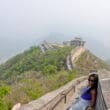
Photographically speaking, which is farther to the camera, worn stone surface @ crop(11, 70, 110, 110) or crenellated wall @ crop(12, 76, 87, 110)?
crenellated wall @ crop(12, 76, 87, 110)

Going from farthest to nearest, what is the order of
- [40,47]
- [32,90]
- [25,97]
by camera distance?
[40,47]
[32,90]
[25,97]

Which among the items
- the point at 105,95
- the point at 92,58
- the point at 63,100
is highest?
the point at 105,95

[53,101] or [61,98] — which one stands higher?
[53,101]

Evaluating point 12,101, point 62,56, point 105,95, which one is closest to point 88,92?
point 105,95

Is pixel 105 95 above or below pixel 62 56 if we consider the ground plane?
above

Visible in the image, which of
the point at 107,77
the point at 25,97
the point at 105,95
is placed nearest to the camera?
the point at 105,95

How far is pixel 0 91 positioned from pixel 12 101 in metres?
2.09

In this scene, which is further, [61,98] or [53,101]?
[61,98]

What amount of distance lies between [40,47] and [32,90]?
42.3 metres

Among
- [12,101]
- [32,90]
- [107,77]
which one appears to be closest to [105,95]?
[107,77]

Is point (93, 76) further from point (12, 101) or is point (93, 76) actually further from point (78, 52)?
point (78, 52)

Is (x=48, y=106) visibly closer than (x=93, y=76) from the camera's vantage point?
No

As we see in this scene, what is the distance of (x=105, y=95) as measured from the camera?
14.1 feet

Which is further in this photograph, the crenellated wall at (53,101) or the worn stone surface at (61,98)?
the crenellated wall at (53,101)
